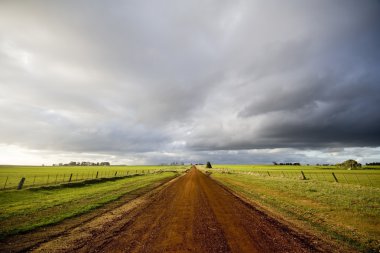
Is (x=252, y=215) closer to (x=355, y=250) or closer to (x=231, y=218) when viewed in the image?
(x=231, y=218)

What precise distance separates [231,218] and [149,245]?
5.07 meters

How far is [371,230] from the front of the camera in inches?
369

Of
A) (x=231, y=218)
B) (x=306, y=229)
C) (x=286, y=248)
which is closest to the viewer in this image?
(x=286, y=248)

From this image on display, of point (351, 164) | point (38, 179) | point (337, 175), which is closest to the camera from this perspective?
point (38, 179)

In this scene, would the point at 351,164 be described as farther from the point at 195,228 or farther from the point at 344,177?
the point at 195,228

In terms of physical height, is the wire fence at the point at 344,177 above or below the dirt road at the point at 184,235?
above

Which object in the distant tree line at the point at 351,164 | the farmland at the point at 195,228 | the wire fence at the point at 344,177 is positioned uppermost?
the distant tree line at the point at 351,164

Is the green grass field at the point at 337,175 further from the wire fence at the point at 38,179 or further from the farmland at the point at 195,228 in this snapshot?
the wire fence at the point at 38,179

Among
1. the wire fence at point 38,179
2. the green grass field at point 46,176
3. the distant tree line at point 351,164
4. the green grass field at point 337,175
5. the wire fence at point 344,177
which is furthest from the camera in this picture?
the distant tree line at point 351,164

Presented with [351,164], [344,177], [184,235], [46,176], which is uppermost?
[351,164]

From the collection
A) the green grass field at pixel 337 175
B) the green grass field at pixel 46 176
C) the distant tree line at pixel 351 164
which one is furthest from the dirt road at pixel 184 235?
the distant tree line at pixel 351 164

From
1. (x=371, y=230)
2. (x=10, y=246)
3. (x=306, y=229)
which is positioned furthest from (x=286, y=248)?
(x=10, y=246)

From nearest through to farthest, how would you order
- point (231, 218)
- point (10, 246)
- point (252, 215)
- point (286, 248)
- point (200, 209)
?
point (286, 248), point (10, 246), point (231, 218), point (252, 215), point (200, 209)

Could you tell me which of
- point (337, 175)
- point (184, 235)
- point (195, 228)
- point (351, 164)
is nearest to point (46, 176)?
point (195, 228)
